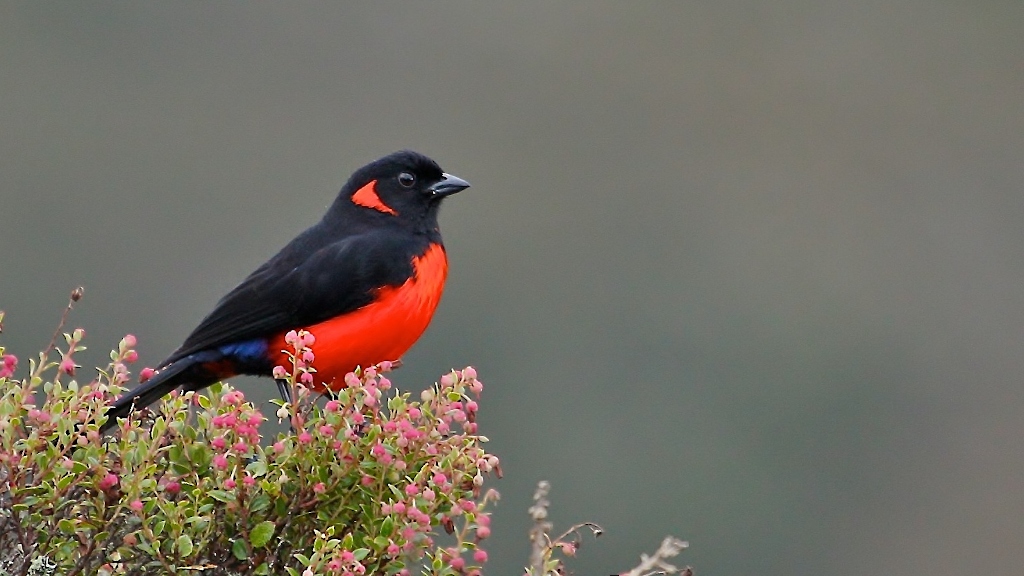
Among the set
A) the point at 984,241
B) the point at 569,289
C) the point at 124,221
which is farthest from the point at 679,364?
the point at 984,241

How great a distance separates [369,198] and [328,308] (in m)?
0.81

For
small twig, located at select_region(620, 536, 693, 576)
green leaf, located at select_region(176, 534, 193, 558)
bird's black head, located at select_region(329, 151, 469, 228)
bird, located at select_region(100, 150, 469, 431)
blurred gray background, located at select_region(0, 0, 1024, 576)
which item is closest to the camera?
small twig, located at select_region(620, 536, 693, 576)

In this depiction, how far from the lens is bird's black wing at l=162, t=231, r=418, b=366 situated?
245 inches

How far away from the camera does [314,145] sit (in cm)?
6706

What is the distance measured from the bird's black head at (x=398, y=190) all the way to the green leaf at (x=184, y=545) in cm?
329

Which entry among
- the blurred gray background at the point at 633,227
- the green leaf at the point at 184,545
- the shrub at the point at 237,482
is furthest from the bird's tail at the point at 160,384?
the blurred gray background at the point at 633,227

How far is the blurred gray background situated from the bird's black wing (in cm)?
2202

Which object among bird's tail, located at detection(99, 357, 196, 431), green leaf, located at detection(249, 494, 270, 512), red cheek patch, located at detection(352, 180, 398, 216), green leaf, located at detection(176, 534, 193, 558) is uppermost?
red cheek patch, located at detection(352, 180, 398, 216)

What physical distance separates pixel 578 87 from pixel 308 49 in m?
13.8

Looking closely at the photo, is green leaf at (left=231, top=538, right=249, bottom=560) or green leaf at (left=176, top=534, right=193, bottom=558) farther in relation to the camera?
green leaf at (left=231, top=538, right=249, bottom=560)

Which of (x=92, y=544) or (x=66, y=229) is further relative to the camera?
(x=66, y=229)

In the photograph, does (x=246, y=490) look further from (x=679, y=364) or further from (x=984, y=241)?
(x=984, y=241)

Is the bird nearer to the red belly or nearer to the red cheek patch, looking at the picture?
the red belly

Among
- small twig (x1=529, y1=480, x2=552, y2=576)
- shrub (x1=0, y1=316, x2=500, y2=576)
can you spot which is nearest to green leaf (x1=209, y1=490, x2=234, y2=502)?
shrub (x1=0, y1=316, x2=500, y2=576)
